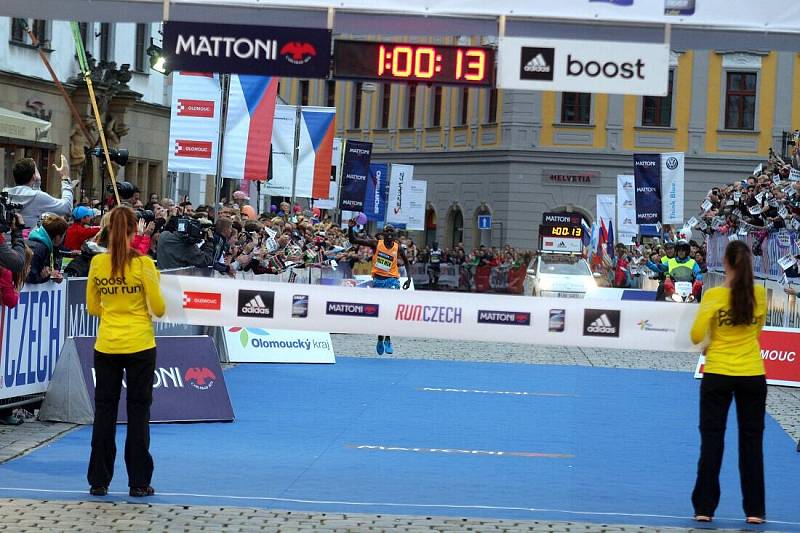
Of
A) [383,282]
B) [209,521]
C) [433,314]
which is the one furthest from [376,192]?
[209,521]

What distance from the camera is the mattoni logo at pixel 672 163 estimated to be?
Answer: 38.8m

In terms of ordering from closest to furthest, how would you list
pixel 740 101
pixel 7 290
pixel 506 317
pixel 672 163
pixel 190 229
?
1. pixel 506 317
2. pixel 7 290
3. pixel 190 229
4. pixel 672 163
5. pixel 740 101

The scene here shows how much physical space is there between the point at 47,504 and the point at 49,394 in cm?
429

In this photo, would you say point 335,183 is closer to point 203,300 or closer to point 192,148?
point 192,148

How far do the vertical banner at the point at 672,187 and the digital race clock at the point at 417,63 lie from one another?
1103 inches

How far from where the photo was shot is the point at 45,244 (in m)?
13.3

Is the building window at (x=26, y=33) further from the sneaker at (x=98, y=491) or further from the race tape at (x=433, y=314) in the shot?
the sneaker at (x=98, y=491)

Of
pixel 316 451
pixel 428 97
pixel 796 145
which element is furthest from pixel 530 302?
pixel 428 97

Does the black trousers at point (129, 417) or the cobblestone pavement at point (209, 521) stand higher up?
the black trousers at point (129, 417)

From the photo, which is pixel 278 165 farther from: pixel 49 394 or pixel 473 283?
pixel 473 283

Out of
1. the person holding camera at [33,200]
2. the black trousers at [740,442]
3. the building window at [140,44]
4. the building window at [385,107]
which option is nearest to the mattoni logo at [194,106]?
the person holding camera at [33,200]

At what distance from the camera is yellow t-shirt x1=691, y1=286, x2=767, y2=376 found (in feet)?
32.3

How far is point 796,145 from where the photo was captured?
2127 centimetres

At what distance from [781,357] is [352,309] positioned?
894 cm
